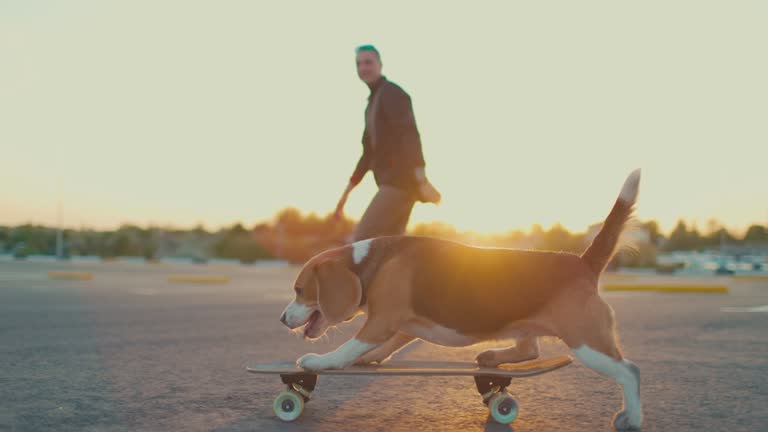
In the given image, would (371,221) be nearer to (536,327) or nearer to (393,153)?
(393,153)

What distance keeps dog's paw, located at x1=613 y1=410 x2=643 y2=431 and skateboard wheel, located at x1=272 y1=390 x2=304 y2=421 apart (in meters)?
1.67

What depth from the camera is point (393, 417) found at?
4.20 m

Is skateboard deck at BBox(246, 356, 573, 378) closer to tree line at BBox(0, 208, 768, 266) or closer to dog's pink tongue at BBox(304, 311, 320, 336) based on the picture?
dog's pink tongue at BBox(304, 311, 320, 336)

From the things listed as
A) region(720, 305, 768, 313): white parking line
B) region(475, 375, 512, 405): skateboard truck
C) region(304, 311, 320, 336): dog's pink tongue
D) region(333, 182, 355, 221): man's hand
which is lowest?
region(720, 305, 768, 313): white parking line

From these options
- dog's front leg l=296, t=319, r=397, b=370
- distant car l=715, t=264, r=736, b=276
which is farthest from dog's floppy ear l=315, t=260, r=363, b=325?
distant car l=715, t=264, r=736, b=276

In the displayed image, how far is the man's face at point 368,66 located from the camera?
5637mm

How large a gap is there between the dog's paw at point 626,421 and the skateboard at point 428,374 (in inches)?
16.6

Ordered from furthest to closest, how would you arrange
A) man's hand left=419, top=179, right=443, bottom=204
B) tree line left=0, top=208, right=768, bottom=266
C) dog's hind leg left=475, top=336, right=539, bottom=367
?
tree line left=0, top=208, right=768, bottom=266, man's hand left=419, top=179, right=443, bottom=204, dog's hind leg left=475, top=336, right=539, bottom=367

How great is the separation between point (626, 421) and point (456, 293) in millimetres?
1077

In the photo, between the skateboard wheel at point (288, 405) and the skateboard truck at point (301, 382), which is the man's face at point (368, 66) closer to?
the skateboard truck at point (301, 382)

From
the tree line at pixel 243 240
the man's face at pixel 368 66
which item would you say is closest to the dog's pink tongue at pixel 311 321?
the man's face at pixel 368 66

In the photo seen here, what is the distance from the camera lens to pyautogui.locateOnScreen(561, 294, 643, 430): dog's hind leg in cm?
371

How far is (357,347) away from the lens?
3922mm

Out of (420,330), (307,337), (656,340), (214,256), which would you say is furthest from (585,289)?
(214,256)
